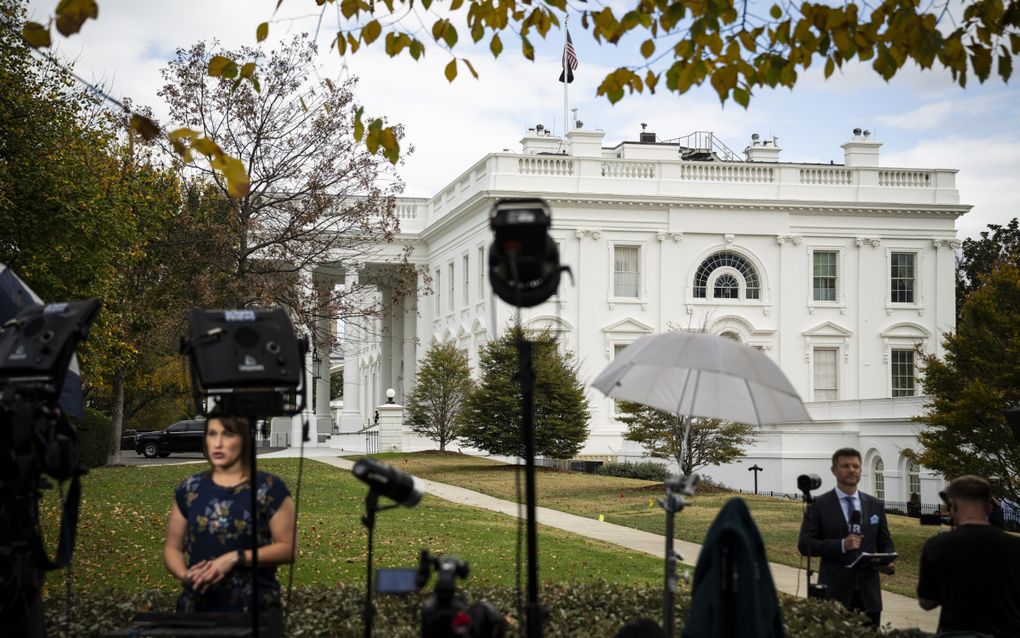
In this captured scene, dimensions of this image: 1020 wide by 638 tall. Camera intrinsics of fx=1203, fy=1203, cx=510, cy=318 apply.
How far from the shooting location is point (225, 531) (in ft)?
19.8

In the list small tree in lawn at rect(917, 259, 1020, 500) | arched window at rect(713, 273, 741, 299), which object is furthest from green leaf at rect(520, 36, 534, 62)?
arched window at rect(713, 273, 741, 299)

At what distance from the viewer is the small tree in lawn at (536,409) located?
35125mm

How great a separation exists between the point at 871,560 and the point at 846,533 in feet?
0.80

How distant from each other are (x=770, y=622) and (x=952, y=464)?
1493 cm

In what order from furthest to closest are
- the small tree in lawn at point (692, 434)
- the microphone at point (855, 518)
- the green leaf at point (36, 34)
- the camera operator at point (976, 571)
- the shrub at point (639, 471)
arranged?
the shrub at point (639, 471) < the small tree in lawn at point (692, 434) < the microphone at point (855, 518) < the green leaf at point (36, 34) < the camera operator at point (976, 571)

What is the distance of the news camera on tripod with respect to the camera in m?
5.39

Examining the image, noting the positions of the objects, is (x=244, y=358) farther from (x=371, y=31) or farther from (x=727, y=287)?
(x=727, y=287)

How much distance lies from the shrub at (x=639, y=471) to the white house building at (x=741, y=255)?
340 inches

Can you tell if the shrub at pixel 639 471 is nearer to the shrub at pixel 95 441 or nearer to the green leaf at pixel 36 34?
the shrub at pixel 95 441

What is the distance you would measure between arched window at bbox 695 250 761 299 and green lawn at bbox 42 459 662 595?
26.1 m

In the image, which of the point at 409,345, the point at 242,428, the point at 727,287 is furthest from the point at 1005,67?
the point at 409,345

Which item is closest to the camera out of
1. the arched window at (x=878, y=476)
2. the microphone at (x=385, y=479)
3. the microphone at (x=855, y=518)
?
the microphone at (x=385, y=479)

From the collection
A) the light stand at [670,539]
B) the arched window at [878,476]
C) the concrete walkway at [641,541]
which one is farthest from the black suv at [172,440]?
the light stand at [670,539]

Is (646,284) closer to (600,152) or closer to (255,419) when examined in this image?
(600,152)
